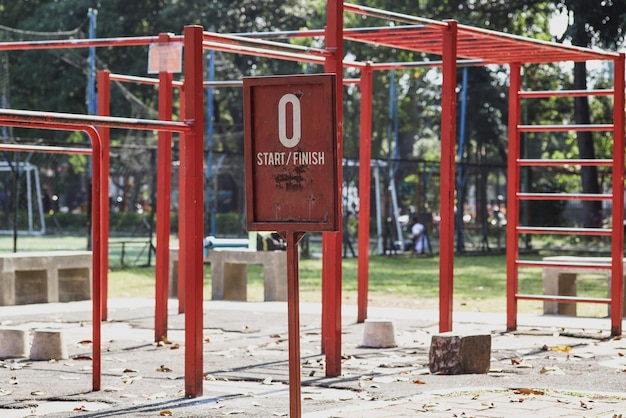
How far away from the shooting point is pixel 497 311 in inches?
612

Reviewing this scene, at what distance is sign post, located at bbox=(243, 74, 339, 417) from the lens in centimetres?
584

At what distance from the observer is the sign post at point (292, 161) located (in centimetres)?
584

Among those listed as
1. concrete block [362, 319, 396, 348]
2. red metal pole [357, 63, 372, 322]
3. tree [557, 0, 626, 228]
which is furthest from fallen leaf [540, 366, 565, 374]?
tree [557, 0, 626, 228]

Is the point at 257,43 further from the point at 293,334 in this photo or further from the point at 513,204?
the point at 513,204

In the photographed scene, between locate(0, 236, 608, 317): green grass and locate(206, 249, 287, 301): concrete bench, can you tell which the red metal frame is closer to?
locate(206, 249, 287, 301): concrete bench

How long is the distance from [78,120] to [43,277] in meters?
8.13

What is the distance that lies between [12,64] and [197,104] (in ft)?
121

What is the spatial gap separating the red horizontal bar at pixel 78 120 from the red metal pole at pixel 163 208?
325 centimetres

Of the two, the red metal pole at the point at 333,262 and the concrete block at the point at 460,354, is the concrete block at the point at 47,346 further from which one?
the concrete block at the point at 460,354

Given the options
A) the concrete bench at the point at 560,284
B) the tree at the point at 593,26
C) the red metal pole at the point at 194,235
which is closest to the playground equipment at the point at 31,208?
the tree at the point at 593,26

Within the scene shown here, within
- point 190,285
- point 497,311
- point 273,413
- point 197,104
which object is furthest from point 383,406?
point 497,311

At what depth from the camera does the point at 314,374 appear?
915 centimetres

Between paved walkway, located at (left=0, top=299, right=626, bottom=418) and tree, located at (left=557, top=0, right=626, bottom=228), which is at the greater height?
tree, located at (left=557, top=0, right=626, bottom=228)

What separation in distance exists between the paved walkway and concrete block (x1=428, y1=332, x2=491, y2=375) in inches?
4.5
